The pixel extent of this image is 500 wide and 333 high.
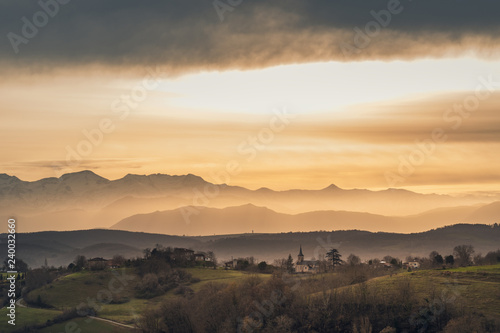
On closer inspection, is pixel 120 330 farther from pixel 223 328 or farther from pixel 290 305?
pixel 290 305

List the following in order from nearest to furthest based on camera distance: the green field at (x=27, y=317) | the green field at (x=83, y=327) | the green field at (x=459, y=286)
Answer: the green field at (x=459, y=286) → the green field at (x=83, y=327) → the green field at (x=27, y=317)

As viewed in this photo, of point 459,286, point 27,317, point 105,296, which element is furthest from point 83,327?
point 459,286

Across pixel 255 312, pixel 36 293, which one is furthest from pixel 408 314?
pixel 36 293

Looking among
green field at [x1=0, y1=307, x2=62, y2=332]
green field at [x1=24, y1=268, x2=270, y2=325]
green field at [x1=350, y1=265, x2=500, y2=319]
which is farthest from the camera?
green field at [x1=24, y1=268, x2=270, y2=325]

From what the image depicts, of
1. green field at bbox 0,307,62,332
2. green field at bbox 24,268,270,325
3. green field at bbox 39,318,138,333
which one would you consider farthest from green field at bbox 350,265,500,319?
green field at bbox 0,307,62,332

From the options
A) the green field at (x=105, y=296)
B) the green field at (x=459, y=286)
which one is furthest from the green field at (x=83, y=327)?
the green field at (x=459, y=286)

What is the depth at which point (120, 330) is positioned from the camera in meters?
140

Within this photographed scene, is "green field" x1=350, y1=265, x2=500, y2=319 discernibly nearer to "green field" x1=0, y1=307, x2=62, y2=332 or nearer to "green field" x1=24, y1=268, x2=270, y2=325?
"green field" x1=24, y1=268, x2=270, y2=325

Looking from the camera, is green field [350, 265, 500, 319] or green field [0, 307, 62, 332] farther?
green field [0, 307, 62, 332]

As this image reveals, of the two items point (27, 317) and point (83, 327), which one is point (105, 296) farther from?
point (83, 327)

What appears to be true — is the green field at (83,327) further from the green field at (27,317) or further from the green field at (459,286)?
the green field at (459,286)

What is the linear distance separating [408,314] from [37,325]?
92.8 m

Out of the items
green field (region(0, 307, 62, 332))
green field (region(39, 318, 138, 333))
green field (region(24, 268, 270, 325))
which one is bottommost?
green field (region(39, 318, 138, 333))

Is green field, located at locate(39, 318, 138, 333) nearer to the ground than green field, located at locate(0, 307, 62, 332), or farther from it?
nearer to the ground
